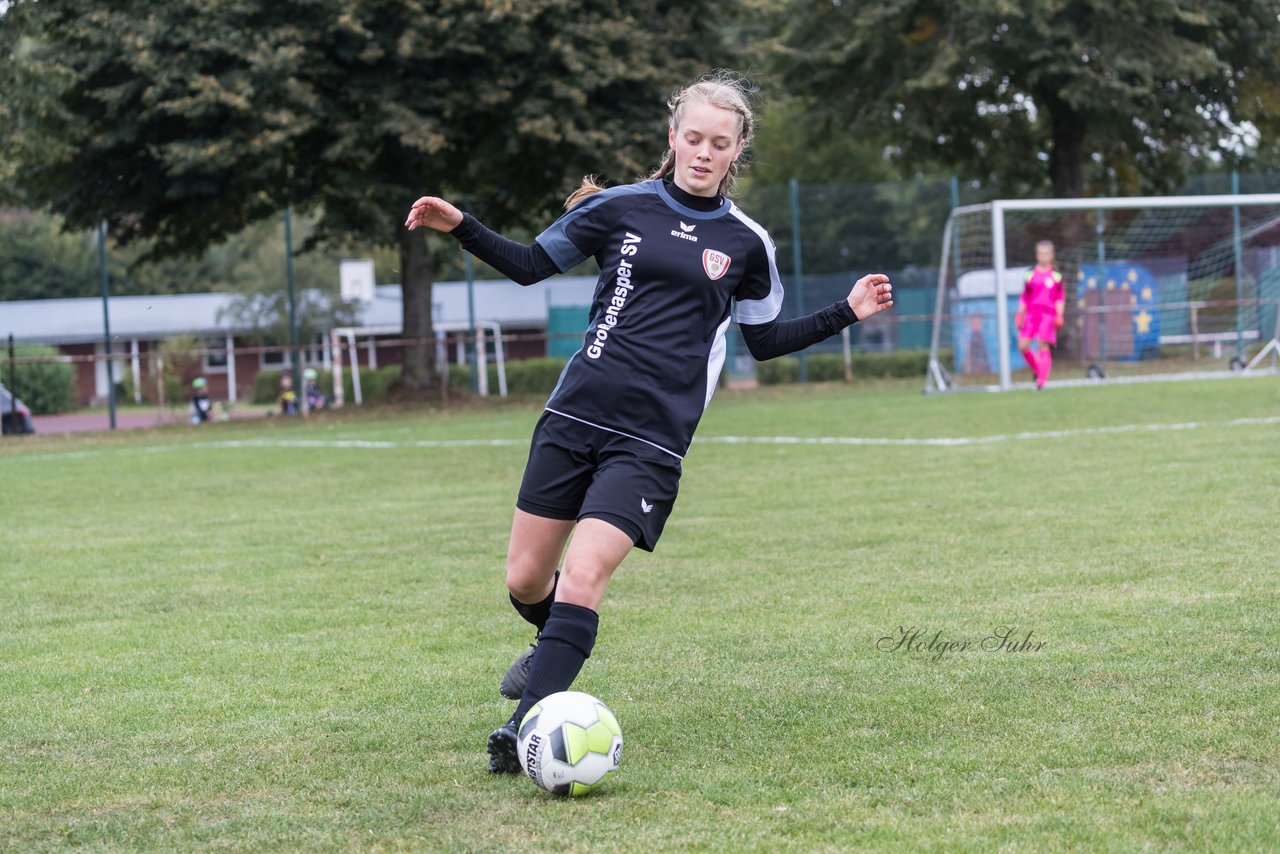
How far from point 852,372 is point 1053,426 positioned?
17.1 metres

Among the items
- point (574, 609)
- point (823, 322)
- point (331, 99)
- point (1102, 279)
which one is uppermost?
point (331, 99)

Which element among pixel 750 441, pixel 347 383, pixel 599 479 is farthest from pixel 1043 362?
pixel 347 383

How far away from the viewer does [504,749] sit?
13.1 ft

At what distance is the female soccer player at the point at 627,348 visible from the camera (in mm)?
4125

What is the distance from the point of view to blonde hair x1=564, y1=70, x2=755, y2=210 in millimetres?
4406

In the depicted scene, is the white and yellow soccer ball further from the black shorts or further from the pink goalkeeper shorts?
the pink goalkeeper shorts

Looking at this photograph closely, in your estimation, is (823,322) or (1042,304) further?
(1042,304)

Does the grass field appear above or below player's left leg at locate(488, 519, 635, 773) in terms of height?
below

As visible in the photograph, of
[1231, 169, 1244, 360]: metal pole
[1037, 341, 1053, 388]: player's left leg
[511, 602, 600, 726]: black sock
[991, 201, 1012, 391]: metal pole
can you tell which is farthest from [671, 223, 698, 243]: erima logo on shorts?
[1231, 169, 1244, 360]: metal pole

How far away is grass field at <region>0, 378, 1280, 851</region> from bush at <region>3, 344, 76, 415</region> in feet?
69.7

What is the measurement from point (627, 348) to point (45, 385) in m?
31.5

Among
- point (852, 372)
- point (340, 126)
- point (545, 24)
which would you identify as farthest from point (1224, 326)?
point (340, 126)

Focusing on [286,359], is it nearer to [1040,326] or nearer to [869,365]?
[869,365]

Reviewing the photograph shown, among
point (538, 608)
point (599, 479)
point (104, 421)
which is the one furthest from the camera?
point (104, 421)
